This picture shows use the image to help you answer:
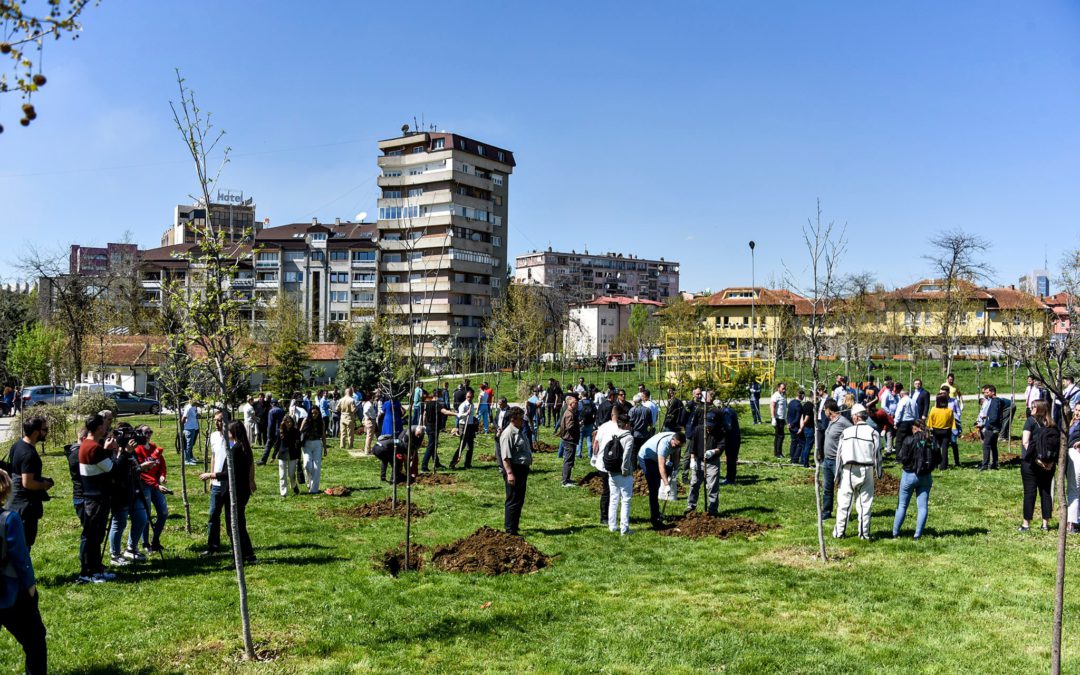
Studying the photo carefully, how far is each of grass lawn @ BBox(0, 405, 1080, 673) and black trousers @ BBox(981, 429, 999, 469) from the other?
4.87 meters

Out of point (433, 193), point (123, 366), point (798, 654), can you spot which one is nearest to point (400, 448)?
point (798, 654)

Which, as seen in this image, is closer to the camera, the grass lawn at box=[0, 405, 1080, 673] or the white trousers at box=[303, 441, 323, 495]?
the grass lawn at box=[0, 405, 1080, 673]

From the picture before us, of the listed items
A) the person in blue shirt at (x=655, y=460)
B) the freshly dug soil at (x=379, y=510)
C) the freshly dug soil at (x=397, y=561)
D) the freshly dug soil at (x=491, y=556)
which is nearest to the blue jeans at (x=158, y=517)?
the freshly dug soil at (x=397, y=561)

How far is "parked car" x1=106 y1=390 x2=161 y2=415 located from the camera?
40969 millimetres

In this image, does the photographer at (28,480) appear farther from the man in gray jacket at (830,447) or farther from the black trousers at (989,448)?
the black trousers at (989,448)

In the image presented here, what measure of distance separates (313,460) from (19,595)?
950 centimetres

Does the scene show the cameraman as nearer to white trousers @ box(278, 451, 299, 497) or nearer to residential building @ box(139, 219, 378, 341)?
white trousers @ box(278, 451, 299, 497)

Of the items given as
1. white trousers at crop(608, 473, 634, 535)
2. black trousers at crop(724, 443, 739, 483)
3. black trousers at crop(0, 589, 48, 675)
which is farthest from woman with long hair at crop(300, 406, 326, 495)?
black trousers at crop(0, 589, 48, 675)

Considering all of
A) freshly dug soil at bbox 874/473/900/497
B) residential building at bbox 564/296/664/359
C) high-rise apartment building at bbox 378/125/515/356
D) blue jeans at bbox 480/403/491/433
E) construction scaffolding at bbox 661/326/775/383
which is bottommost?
freshly dug soil at bbox 874/473/900/497

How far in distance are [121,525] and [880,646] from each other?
869 centimetres

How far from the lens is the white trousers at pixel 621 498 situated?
11195 millimetres

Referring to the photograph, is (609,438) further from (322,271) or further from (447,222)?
(322,271)

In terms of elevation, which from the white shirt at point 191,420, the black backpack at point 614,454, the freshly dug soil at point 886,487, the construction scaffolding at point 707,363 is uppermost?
the construction scaffolding at point 707,363

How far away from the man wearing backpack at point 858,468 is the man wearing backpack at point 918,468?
38 cm
